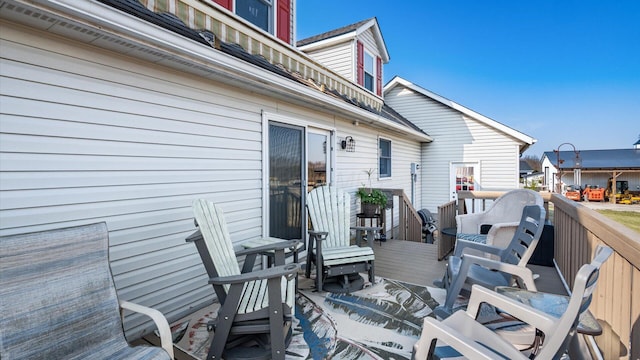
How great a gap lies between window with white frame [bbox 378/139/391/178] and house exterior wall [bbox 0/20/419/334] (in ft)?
13.8

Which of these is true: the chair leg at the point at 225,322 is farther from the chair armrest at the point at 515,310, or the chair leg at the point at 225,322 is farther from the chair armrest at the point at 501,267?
Answer: the chair armrest at the point at 501,267

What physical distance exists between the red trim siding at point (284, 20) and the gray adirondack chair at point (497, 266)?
3.79m

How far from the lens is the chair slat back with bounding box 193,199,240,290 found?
2.40 meters

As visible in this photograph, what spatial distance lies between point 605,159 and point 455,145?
20.5 m

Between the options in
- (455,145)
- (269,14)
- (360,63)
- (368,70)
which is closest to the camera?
(269,14)

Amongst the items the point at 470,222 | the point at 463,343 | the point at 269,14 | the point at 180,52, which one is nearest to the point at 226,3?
the point at 269,14

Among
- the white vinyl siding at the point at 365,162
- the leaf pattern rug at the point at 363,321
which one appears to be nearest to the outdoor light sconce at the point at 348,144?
the white vinyl siding at the point at 365,162

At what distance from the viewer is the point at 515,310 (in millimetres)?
1448

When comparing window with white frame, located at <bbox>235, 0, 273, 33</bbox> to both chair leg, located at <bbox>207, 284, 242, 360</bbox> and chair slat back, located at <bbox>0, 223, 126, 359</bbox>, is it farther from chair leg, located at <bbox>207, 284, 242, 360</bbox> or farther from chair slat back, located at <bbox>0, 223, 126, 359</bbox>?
chair leg, located at <bbox>207, 284, 242, 360</bbox>

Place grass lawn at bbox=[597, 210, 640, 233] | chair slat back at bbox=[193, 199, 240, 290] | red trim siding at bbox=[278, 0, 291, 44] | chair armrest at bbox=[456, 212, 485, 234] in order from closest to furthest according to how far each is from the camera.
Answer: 1. chair slat back at bbox=[193, 199, 240, 290]
2. chair armrest at bbox=[456, 212, 485, 234]
3. red trim siding at bbox=[278, 0, 291, 44]
4. grass lawn at bbox=[597, 210, 640, 233]

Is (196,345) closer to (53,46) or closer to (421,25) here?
(53,46)

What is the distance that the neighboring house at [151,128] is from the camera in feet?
6.62

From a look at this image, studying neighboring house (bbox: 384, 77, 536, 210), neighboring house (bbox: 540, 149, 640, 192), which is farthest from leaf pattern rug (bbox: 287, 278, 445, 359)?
neighboring house (bbox: 540, 149, 640, 192)

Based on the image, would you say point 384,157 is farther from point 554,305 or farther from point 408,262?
point 554,305
